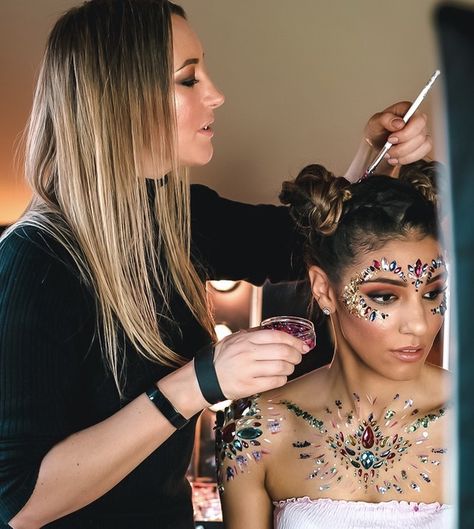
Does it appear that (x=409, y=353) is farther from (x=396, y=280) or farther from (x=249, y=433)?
(x=249, y=433)

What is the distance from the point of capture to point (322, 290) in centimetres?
145

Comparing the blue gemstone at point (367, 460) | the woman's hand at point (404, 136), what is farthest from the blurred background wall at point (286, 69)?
the blue gemstone at point (367, 460)

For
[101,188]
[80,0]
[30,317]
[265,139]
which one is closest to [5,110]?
[80,0]

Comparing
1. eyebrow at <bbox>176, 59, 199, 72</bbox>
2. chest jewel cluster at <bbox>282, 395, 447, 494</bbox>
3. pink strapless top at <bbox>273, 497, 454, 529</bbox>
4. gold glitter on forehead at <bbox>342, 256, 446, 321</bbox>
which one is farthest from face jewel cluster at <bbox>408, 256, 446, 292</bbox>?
eyebrow at <bbox>176, 59, 199, 72</bbox>

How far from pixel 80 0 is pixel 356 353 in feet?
4.13

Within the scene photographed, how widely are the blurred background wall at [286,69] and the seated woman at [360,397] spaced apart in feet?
2.47

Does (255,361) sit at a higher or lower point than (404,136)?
lower

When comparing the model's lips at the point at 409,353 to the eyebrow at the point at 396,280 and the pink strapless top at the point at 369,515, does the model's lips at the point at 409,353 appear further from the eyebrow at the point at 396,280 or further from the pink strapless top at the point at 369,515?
the pink strapless top at the point at 369,515

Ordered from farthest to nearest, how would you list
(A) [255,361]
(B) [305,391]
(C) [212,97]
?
(B) [305,391] < (C) [212,97] < (A) [255,361]

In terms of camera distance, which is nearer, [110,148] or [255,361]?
[255,361]

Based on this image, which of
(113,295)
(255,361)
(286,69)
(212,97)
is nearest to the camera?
(255,361)

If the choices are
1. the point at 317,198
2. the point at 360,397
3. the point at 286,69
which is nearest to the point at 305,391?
the point at 360,397

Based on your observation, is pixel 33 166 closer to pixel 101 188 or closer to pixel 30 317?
pixel 101 188

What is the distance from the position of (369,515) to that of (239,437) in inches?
9.8
